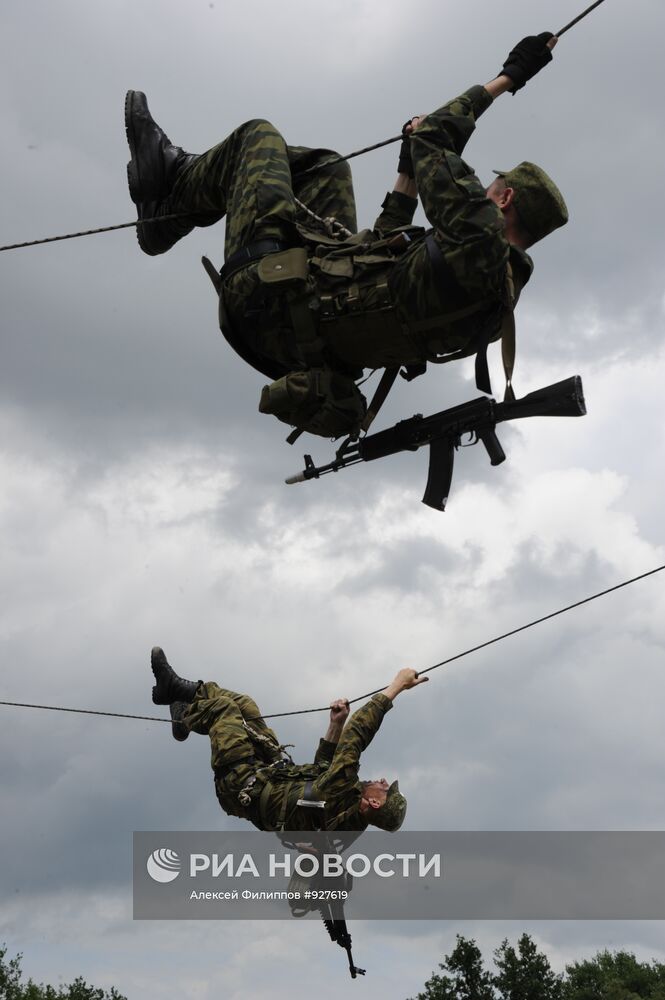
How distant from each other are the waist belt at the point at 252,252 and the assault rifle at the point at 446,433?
1481mm

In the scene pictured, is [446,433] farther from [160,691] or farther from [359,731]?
[160,691]

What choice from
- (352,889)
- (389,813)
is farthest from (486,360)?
(352,889)

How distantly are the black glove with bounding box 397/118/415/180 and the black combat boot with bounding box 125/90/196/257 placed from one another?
1687 millimetres

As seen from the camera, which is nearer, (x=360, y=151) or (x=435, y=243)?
(x=435, y=243)

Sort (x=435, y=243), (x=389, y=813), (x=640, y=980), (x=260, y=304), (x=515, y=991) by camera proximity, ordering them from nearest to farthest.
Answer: (x=435, y=243) → (x=260, y=304) → (x=389, y=813) → (x=515, y=991) → (x=640, y=980)

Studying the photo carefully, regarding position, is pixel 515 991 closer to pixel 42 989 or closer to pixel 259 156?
pixel 42 989

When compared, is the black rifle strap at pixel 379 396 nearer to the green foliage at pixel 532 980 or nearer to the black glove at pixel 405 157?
the black glove at pixel 405 157

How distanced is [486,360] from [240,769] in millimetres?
5032

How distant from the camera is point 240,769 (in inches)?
477

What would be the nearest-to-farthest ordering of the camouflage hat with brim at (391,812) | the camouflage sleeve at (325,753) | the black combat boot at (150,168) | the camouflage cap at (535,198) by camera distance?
the camouflage cap at (535,198), the black combat boot at (150,168), the camouflage hat with brim at (391,812), the camouflage sleeve at (325,753)

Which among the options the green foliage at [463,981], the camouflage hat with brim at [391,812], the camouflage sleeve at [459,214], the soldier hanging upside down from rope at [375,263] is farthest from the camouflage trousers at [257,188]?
the green foliage at [463,981]

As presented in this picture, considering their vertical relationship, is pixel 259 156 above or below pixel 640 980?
below

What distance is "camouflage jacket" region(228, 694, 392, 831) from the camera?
1130 cm

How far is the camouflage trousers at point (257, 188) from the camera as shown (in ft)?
29.6
